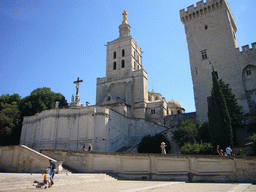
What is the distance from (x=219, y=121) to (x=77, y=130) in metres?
18.6

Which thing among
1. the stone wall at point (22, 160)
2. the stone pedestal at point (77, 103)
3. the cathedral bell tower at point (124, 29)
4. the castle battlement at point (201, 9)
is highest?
the cathedral bell tower at point (124, 29)

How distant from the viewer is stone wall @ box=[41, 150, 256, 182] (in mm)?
13305

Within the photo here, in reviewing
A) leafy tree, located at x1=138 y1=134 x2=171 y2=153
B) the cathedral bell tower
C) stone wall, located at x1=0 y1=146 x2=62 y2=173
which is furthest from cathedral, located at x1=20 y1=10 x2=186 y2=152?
stone wall, located at x1=0 y1=146 x2=62 y2=173

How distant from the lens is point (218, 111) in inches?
968

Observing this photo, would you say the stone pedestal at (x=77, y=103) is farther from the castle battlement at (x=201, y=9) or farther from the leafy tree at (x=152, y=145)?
the castle battlement at (x=201, y=9)

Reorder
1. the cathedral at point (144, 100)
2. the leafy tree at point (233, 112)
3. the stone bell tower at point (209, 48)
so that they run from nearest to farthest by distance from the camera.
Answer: the leafy tree at point (233, 112) < the cathedral at point (144, 100) < the stone bell tower at point (209, 48)

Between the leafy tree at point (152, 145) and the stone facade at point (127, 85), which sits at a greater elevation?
the stone facade at point (127, 85)

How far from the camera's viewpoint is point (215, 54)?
119 ft

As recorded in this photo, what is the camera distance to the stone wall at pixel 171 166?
13305 mm

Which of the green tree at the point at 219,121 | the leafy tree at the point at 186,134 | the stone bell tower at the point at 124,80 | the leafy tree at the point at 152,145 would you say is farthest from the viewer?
the stone bell tower at the point at 124,80

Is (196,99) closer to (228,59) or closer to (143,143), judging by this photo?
(228,59)

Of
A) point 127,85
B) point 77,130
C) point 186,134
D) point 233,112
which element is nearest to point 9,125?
point 77,130

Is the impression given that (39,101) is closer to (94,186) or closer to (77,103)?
(77,103)


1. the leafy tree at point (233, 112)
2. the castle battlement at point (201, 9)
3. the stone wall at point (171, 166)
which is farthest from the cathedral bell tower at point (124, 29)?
the stone wall at point (171, 166)
